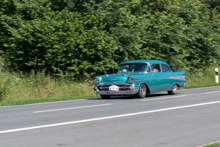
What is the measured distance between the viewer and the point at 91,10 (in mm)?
24828

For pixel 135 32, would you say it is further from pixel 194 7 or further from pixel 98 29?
pixel 194 7

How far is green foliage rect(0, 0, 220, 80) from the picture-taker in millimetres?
22625

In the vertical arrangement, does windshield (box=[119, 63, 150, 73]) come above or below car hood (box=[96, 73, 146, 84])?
above

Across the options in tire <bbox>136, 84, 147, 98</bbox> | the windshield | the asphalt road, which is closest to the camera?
the asphalt road

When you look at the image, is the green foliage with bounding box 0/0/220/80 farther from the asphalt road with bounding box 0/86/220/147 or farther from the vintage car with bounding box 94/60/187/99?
the asphalt road with bounding box 0/86/220/147

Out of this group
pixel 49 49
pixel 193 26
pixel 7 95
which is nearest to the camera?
pixel 7 95

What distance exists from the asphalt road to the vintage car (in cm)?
383

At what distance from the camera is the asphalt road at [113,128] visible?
695 cm

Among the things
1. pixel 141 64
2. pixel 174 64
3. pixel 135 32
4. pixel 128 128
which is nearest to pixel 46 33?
pixel 135 32

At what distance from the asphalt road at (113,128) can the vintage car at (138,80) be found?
3827mm

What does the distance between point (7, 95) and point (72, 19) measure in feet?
26.7

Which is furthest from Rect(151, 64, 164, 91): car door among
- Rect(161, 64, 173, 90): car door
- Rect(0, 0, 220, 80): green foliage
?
Rect(0, 0, 220, 80): green foliage

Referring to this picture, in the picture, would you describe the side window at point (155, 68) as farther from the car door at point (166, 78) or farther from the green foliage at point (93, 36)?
the green foliage at point (93, 36)

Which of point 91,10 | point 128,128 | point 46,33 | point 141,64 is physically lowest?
point 128,128
